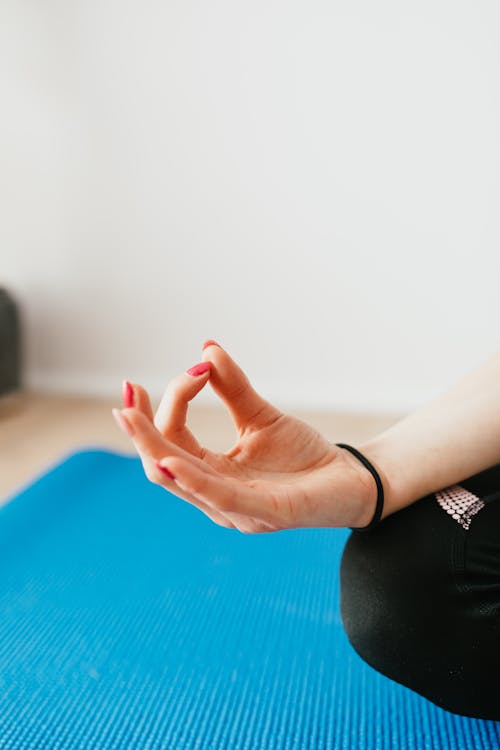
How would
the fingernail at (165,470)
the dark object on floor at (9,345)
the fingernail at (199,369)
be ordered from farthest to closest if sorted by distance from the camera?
the dark object on floor at (9,345) < the fingernail at (199,369) < the fingernail at (165,470)

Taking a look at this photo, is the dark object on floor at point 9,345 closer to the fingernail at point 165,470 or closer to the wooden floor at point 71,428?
the wooden floor at point 71,428

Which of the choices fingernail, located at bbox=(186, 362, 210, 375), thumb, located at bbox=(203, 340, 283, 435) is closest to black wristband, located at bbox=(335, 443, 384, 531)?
thumb, located at bbox=(203, 340, 283, 435)

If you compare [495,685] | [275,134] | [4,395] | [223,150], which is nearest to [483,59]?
[275,134]

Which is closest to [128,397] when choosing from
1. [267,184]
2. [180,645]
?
[180,645]

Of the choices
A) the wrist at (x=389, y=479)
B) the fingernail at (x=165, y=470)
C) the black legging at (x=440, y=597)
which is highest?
the fingernail at (x=165, y=470)

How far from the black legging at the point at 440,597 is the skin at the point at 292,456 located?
4 centimetres

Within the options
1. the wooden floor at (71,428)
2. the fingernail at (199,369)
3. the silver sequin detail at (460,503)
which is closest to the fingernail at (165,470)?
the fingernail at (199,369)

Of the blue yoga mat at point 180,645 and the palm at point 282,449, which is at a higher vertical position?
the palm at point 282,449

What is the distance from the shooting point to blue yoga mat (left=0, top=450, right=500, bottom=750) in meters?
1.01

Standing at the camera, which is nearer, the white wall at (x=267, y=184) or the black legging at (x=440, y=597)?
the black legging at (x=440, y=597)

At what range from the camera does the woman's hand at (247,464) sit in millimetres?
690

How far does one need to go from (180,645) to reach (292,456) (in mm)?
529

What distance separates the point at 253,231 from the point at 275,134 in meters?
0.39

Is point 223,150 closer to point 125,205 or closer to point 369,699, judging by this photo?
point 125,205
